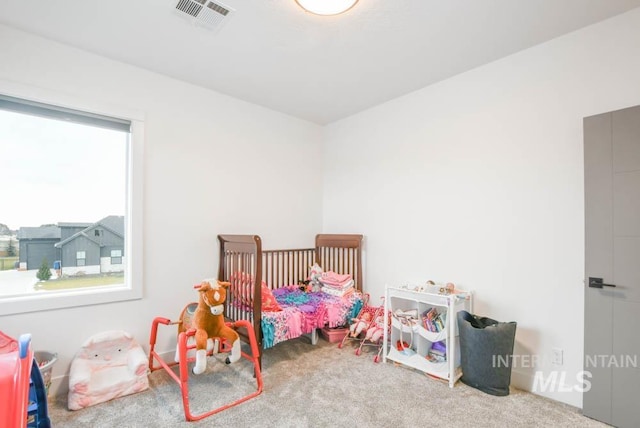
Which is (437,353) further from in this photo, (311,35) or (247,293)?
(311,35)

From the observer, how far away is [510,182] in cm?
233

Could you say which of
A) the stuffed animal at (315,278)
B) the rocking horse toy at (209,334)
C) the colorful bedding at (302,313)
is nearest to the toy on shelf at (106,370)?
the rocking horse toy at (209,334)

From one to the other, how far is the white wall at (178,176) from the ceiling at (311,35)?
0.17m

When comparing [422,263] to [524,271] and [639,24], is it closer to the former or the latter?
[524,271]

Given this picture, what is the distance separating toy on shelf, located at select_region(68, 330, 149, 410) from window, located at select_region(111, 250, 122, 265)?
545mm

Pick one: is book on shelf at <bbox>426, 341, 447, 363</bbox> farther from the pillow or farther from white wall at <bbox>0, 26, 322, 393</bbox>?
white wall at <bbox>0, 26, 322, 393</bbox>

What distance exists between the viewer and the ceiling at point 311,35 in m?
1.84

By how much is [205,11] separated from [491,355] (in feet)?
9.52

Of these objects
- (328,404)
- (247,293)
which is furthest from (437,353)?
(247,293)

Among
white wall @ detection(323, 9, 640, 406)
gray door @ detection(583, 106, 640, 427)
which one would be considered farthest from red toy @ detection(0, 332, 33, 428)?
gray door @ detection(583, 106, 640, 427)

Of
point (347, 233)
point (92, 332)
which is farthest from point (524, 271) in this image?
point (92, 332)

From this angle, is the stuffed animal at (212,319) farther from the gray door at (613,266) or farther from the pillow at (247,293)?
the gray door at (613,266)

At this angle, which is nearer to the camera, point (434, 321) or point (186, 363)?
point (186, 363)

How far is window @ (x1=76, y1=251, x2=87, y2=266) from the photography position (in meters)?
2.40
